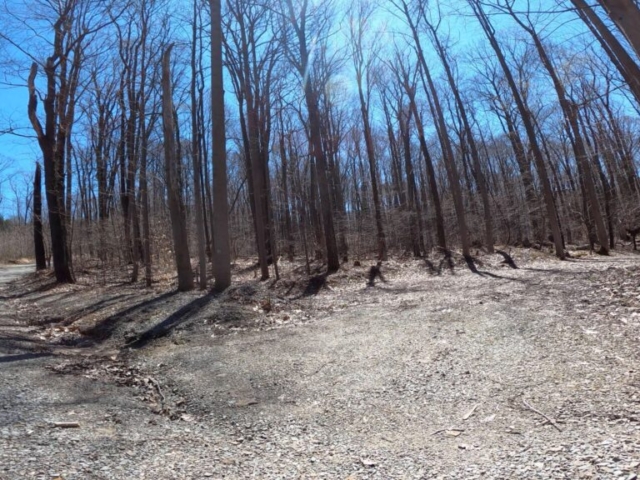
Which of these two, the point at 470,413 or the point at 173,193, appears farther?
the point at 173,193

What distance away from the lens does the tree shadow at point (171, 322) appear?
7.60m

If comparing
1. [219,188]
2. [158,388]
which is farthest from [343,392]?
[219,188]

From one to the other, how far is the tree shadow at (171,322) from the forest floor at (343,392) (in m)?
0.05

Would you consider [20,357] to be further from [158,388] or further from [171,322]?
[171,322]

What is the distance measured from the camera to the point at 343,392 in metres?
4.47

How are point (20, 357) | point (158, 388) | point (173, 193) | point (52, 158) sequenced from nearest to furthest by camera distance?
point (158, 388)
point (20, 357)
point (173, 193)
point (52, 158)

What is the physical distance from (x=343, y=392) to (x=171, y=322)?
476 cm

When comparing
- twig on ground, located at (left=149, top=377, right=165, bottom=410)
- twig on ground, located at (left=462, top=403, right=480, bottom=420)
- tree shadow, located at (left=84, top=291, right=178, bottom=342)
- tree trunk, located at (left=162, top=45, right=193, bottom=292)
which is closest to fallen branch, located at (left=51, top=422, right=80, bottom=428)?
twig on ground, located at (left=149, top=377, right=165, bottom=410)

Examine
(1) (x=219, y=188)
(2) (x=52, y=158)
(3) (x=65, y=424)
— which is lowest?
(3) (x=65, y=424)

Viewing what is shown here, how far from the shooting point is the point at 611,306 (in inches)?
249

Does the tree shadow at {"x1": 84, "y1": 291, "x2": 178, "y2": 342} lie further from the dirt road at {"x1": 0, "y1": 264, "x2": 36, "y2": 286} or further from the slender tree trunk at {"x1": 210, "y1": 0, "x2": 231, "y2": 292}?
the dirt road at {"x1": 0, "y1": 264, "x2": 36, "y2": 286}

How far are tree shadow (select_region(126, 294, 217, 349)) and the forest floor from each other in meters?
0.05

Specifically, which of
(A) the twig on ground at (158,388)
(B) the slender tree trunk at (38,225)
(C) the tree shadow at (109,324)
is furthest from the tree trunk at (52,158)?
(A) the twig on ground at (158,388)

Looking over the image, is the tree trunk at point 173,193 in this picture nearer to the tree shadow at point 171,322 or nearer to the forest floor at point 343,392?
the tree shadow at point 171,322
